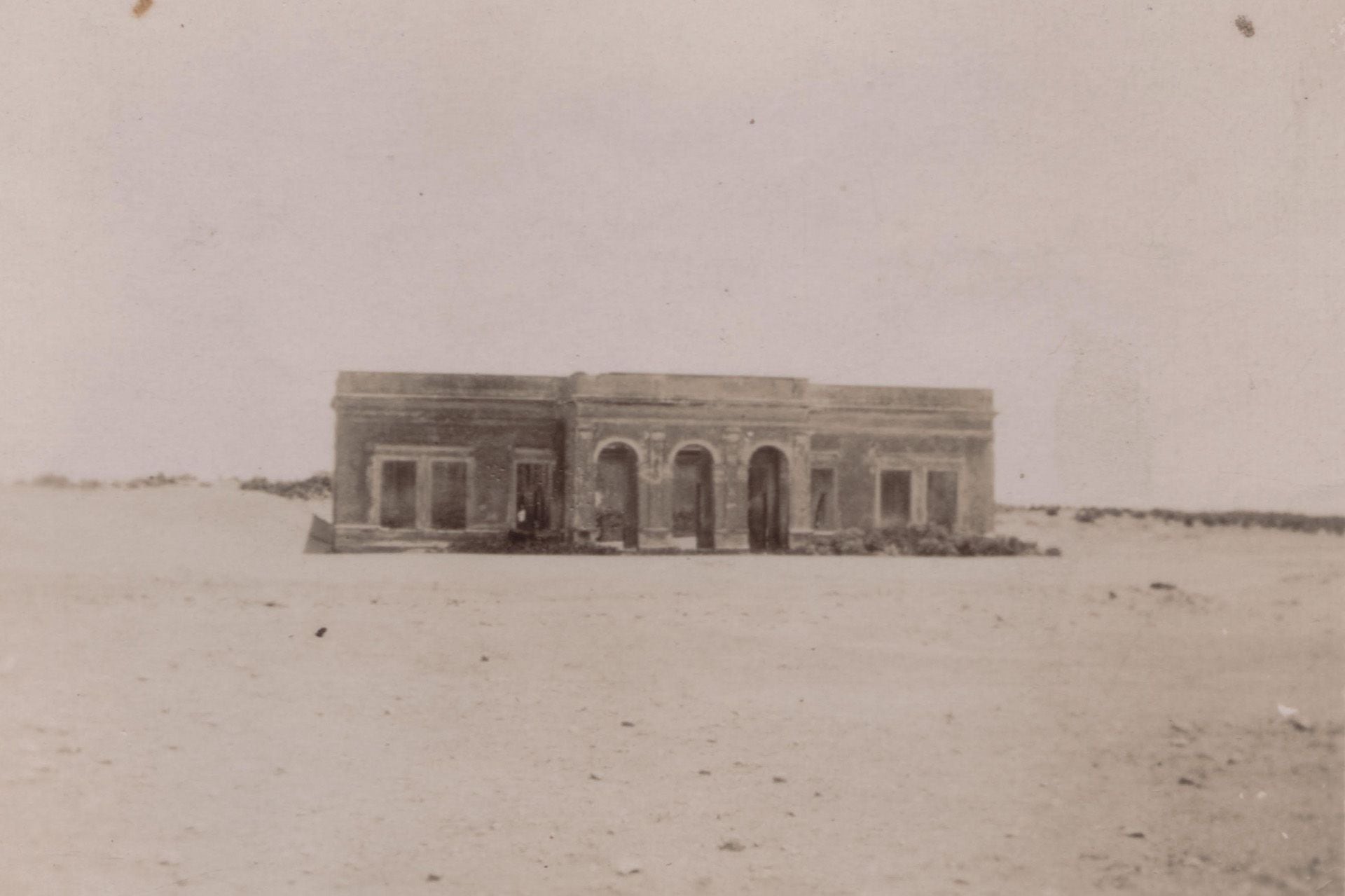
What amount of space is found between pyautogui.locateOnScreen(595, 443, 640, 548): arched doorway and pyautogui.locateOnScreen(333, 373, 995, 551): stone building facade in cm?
4

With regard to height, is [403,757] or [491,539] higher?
[491,539]

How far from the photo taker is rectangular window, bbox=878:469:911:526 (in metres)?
15.7

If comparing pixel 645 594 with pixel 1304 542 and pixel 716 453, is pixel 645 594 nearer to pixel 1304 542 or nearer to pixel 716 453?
pixel 1304 542

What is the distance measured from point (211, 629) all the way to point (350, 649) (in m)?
1.15

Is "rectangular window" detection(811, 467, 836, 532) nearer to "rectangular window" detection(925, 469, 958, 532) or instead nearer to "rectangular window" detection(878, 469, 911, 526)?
"rectangular window" detection(878, 469, 911, 526)

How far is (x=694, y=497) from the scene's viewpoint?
82.2 feet

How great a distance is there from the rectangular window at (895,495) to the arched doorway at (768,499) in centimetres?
154

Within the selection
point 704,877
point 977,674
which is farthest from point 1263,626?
point 704,877

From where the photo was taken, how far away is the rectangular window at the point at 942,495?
598 inches

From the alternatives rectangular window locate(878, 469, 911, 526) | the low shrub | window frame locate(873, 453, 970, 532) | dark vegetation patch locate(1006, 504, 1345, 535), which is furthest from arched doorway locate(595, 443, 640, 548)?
the low shrub

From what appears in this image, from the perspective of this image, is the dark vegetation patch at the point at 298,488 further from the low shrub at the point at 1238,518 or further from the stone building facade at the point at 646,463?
the low shrub at the point at 1238,518

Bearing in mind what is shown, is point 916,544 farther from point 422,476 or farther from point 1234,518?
point 422,476

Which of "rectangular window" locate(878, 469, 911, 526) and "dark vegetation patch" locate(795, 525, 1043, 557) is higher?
"rectangular window" locate(878, 469, 911, 526)

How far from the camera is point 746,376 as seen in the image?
16.1 m
